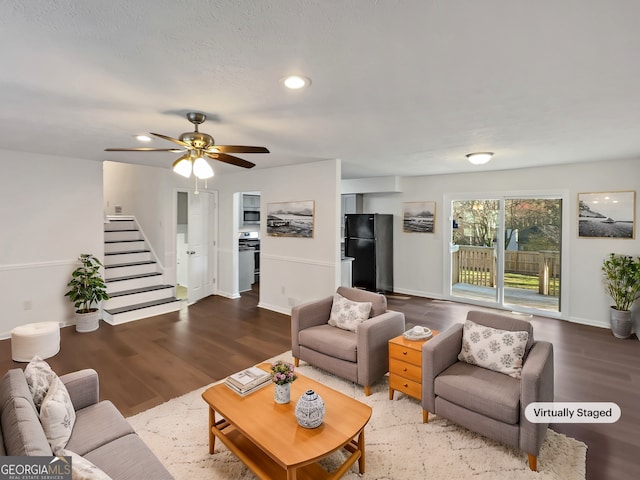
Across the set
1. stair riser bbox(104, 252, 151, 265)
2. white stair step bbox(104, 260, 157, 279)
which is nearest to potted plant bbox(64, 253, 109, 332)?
white stair step bbox(104, 260, 157, 279)

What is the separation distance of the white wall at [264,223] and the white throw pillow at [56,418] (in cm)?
356

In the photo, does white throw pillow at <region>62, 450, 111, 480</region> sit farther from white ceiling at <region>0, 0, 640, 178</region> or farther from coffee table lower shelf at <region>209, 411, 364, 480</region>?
white ceiling at <region>0, 0, 640, 178</region>

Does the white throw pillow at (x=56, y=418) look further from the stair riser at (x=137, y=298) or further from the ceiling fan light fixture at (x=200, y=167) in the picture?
the stair riser at (x=137, y=298)

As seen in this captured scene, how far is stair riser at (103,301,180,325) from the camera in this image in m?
5.11

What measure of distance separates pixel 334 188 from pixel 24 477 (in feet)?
13.8

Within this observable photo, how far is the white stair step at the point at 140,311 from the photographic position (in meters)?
5.12

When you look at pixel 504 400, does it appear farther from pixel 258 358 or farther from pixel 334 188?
pixel 334 188

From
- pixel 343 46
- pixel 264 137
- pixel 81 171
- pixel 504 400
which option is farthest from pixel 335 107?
pixel 81 171

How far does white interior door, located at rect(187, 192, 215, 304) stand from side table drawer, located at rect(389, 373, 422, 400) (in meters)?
4.49

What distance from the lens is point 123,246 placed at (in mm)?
6480

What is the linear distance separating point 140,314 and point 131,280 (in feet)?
2.61

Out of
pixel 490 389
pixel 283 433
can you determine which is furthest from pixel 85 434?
pixel 490 389

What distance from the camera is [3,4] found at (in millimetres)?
1351

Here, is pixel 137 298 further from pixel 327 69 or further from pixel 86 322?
pixel 327 69
